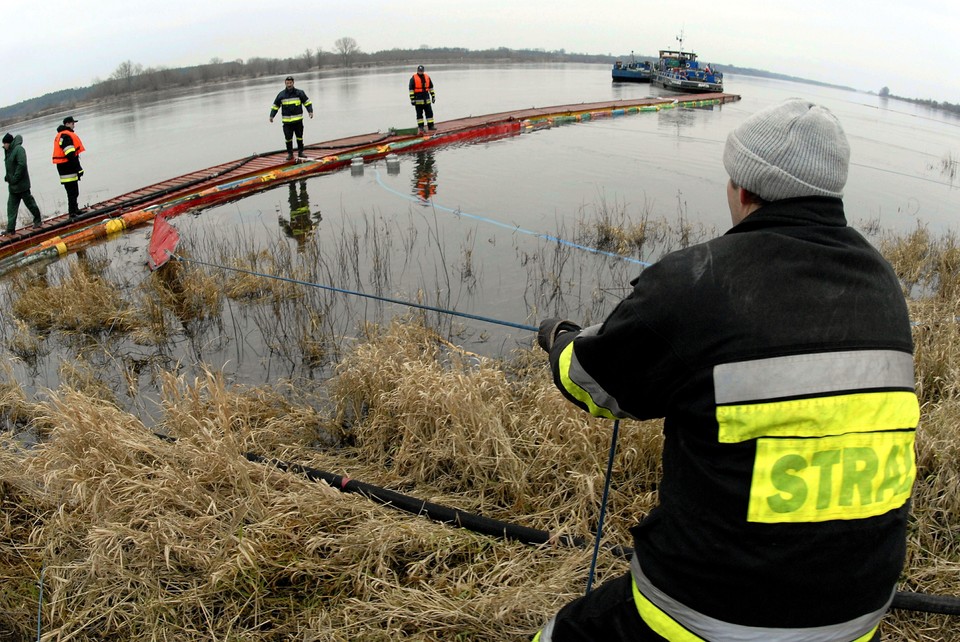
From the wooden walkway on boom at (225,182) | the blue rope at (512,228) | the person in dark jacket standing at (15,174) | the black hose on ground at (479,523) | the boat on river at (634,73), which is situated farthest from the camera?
the boat on river at (634,73)

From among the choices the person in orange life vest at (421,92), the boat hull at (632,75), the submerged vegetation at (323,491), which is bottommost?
the submerged vegetation at (323,491)

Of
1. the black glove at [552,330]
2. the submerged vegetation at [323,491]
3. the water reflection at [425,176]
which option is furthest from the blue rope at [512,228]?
the black glove at [552,330]

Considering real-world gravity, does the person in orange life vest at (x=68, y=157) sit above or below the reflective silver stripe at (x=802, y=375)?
above

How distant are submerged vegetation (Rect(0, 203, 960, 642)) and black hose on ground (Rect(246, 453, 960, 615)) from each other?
5 centimetres

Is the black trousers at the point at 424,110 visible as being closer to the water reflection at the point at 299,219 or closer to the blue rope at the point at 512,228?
the blue rope at the point at 512,228

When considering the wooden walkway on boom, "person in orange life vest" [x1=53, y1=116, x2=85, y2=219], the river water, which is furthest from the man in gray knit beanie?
"person in orange life vest" [x1=53, y1=116, x2=85, y2=219]

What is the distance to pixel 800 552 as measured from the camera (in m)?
1.29

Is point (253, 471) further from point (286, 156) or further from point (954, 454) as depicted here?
point (286, 156)

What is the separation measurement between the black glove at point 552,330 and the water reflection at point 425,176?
9991 mm

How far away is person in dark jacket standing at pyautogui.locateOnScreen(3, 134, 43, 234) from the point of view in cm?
992

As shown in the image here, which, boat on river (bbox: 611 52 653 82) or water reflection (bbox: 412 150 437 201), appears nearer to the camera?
water reflection (bbox: 412 150 437 201)

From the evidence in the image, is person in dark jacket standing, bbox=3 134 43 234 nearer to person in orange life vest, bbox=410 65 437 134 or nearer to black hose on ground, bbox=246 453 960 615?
person in orange life vest, bbox=410 65 437 134

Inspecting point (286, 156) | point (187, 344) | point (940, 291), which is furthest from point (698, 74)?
point (187, 344)

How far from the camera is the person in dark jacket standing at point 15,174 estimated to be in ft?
32.6
